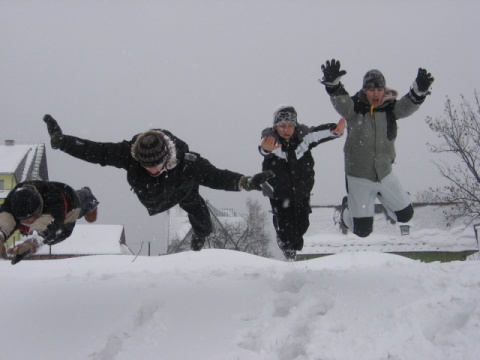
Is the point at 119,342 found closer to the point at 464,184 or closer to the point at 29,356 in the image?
the point at 29,356

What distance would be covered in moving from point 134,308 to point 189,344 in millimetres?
933

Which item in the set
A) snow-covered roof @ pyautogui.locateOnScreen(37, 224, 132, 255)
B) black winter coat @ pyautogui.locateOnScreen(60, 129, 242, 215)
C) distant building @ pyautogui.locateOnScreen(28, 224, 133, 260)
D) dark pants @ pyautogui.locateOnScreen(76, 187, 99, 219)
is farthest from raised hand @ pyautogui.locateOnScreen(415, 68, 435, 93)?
snow-covered roof @ pyautogui.locateOnScreen(37, 224, 132, 255)

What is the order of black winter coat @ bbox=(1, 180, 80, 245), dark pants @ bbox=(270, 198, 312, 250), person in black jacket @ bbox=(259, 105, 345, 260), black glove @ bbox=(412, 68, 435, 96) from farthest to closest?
dark pants @ bbox=(270, 198, 312, 250)
person in black jacket @ bbox=(259, 105, 345, 260)
black glove @ bbox=(412, 68, 435, 96)
black winter coat @ bbox=(1, 180, 80, 245)

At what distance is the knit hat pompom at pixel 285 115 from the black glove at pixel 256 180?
112 centimetres

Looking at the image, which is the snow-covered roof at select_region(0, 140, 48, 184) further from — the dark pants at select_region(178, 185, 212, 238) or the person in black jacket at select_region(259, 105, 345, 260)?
the person in black jacket at select_region(259, 105, 345, 260)

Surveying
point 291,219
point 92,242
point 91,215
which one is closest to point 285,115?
point 291,219

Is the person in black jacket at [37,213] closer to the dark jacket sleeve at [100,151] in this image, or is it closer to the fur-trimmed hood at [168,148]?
the dark jacket sleeve at [100,151]

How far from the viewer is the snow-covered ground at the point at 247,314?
3525mm

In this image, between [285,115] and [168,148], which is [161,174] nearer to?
[168,148]

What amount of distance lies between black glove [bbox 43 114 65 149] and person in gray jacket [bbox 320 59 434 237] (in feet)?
10.1

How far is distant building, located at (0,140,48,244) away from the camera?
27.9 meters

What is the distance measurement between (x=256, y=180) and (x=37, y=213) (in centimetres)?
233

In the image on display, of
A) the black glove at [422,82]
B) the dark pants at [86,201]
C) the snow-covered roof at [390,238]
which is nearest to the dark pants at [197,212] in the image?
the dark pants at [86,201]

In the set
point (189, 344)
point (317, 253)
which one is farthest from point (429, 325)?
point (317, 253)
